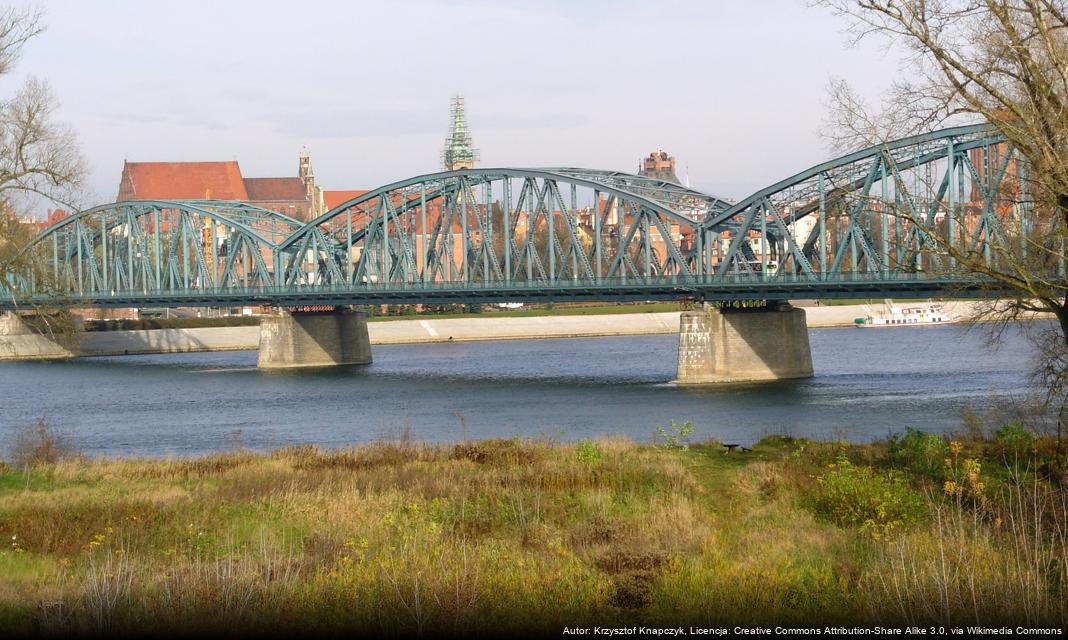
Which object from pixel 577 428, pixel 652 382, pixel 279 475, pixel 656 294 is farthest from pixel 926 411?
pixel 279 475

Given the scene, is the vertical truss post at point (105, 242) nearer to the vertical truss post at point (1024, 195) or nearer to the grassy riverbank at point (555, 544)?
the grassy riverbank at point (555, 544)

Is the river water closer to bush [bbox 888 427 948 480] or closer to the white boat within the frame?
bush [bbox 888 427 948 480]

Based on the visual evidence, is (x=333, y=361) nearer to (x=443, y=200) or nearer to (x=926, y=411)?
(x=443, y=200)

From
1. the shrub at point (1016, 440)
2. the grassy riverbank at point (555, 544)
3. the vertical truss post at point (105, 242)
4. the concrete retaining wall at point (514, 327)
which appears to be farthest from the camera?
the concrete retaining wall at point (514, 327)

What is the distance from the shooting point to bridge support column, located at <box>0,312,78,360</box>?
380 ft

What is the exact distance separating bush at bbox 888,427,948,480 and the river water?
6095mm

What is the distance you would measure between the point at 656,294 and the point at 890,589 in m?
65.4

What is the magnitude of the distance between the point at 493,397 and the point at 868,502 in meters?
49.4

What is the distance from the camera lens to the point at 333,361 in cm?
10138

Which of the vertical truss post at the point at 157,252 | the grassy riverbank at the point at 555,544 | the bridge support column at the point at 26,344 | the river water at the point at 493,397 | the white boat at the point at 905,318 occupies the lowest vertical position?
the river water at the point at 493,397

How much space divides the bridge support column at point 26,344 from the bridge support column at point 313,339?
83.5ft

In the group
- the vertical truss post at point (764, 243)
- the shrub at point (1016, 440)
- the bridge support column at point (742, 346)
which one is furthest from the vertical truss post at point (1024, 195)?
the vertical truss post at point (764, 243)

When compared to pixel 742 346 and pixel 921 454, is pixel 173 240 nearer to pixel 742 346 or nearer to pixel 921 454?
pixel 742 346

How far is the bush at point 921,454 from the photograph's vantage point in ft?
68.3
